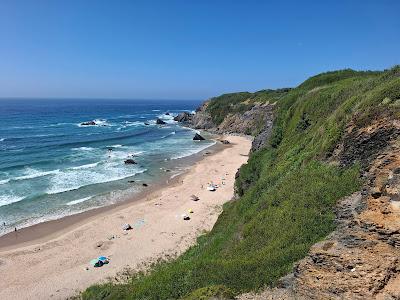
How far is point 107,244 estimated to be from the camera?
30609 mm

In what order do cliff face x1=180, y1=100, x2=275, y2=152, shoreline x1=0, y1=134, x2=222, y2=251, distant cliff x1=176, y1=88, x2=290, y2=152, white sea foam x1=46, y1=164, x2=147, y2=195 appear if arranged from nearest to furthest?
1. shoreline x1=0, y1=134, x2=222, y2=251
2. white sea foam x1=46, y1=164, x2=147, y2=195
3. cliff face x1=180, y1=100, x2=275, y2=152
4. distant cliff x1=176, y1=88, x2=290, y2=152

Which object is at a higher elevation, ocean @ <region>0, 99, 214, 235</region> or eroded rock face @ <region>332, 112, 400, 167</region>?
eroded rock face @ <region>332, 112, 400, 167</region>

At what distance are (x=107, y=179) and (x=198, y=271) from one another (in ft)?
122

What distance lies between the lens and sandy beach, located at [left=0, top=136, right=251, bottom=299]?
24.8 metres

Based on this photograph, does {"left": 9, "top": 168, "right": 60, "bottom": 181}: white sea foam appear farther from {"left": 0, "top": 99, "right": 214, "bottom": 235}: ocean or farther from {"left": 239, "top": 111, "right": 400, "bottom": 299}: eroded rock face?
{"left": 239, "top": 111, "right": 400, "bottom": 299}: eroded rock face

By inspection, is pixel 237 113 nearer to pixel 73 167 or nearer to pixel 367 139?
pixel 73 167

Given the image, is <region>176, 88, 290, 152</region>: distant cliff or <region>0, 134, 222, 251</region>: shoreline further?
<region>176, 88, 290, 152</region>: distant cliff

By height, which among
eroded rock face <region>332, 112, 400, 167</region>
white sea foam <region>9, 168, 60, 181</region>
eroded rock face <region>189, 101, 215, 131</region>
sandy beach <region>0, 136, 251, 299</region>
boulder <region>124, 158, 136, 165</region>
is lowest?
sandy beach <region>0, 136, 251, 299</region>

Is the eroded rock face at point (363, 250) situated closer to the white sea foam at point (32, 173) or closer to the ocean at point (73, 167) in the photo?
the ocean at point (73, 167)

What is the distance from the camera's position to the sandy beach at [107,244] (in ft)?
81.5

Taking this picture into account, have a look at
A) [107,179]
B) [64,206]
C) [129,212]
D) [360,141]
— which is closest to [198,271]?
[360,141]

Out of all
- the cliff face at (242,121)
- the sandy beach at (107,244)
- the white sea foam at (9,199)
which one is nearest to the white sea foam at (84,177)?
the white sea foam at (9,199)

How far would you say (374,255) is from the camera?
10250 mm

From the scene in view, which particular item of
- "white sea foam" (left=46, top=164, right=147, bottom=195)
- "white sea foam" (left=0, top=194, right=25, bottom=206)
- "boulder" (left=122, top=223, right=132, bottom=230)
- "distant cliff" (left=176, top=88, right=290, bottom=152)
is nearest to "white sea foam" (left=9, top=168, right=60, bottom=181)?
"white sea foam" (left=46, top=164, right=147, bottom=195)
